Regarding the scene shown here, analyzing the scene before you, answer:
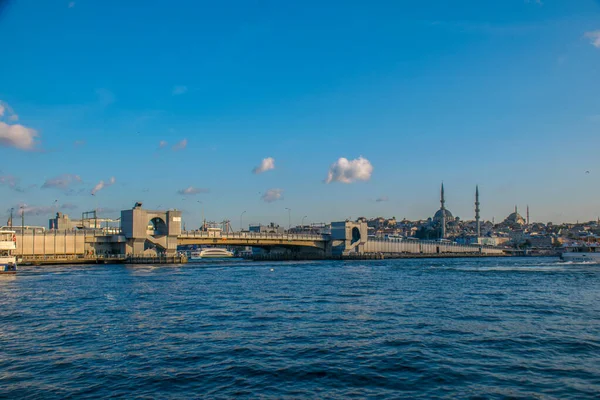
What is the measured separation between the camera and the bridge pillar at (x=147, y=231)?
102 m

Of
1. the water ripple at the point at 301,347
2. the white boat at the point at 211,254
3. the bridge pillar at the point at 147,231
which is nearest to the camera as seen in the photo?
the water ripple at the point at 301,347

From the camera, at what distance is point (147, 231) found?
349 feet

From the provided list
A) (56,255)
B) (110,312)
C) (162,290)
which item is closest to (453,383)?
(110,312)

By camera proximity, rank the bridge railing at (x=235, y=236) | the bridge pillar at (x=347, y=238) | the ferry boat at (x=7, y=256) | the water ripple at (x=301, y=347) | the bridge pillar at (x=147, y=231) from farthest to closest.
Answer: the bridge pillar at (x=347, y=238), the bridge railing at (x=235, y=236), the bridge pillar at (x=147, y=231), the ferry boat at (x=7, y=256), the water ripple at (x=301, y=347)

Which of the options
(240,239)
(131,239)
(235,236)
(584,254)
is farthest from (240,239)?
(584,254)

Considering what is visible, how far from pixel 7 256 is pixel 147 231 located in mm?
40573

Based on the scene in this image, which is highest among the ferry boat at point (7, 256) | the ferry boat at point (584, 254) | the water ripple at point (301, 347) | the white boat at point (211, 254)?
the ferry boat at point (7, 256)

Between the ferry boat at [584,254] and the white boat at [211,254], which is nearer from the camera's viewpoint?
the ferry boat at [584,254]

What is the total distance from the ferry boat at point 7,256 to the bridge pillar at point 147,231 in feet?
99.2

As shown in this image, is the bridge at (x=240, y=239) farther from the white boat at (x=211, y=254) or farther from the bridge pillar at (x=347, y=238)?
the white boat at (x=211, y=254)

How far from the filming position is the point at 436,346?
20.7m

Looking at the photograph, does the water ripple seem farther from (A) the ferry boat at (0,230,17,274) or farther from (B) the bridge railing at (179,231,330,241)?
(B) the bridge railing at (179,231,330,241)

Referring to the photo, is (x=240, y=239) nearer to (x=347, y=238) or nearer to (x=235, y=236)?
(x=235, y=236)

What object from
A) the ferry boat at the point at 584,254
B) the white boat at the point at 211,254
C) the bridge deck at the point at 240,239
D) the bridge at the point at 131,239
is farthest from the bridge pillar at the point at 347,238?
the ferry boat at the point at 584,254
